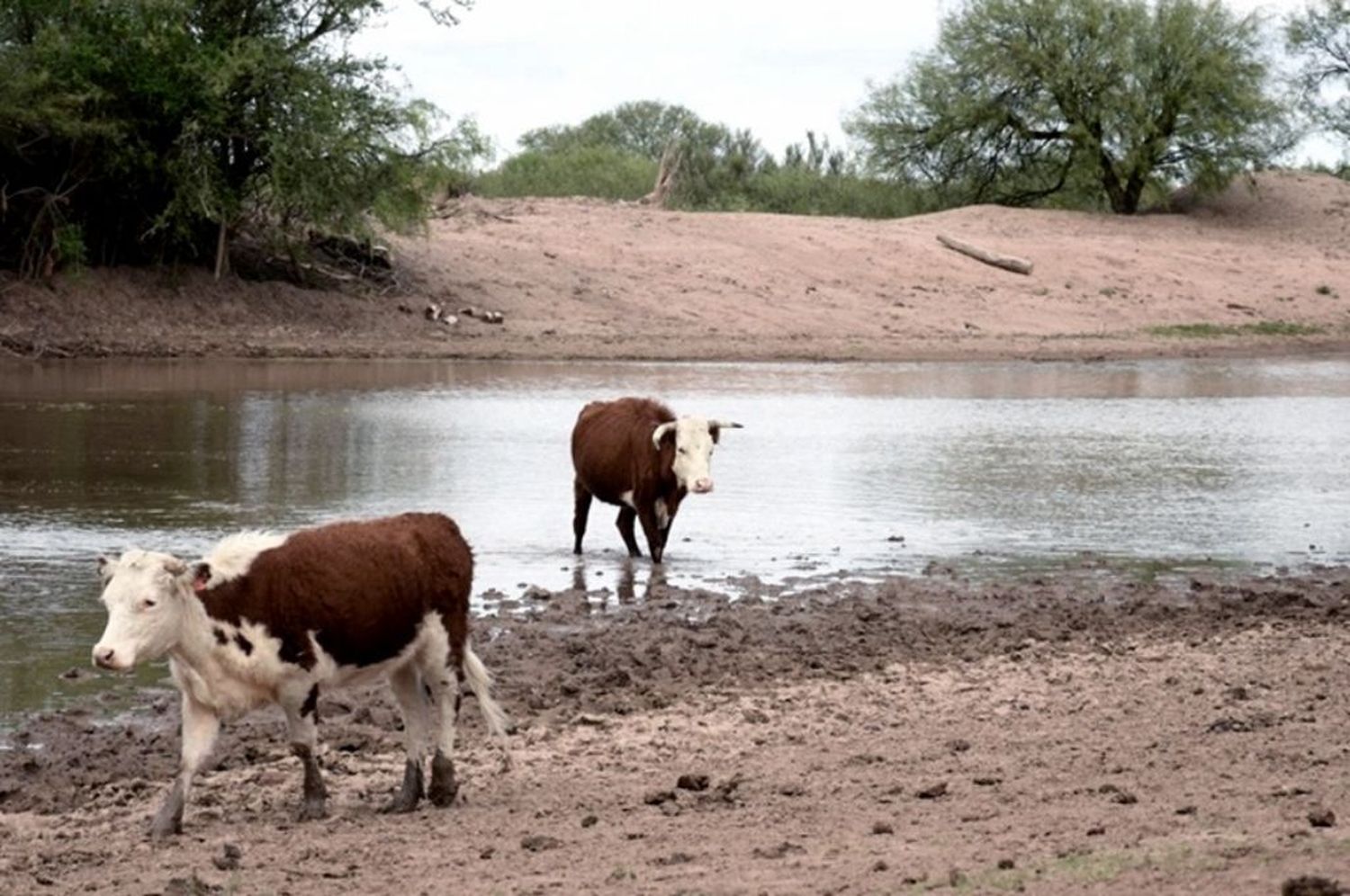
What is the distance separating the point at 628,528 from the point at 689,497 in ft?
10.7

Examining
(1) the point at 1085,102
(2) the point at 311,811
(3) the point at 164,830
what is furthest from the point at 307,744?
(1) the point at 1085,102

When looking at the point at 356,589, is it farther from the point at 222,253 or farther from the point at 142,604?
the point at 222,253

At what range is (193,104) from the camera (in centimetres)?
3591

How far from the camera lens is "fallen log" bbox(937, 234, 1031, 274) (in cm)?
4747

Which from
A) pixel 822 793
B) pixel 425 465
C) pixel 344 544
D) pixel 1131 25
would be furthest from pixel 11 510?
pixel 1131 25

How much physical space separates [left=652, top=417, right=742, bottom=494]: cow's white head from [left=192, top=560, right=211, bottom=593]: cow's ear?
25.9 ft

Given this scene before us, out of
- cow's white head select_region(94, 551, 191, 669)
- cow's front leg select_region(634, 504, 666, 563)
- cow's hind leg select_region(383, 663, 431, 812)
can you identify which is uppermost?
cow's white head select_region(94, 551, 191, 669)

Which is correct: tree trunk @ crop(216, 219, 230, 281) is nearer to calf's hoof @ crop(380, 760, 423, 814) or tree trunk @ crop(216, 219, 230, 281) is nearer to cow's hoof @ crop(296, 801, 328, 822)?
calf's hoof @ crop(380, 760, 423, 814)

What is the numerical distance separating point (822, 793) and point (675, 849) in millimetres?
1150

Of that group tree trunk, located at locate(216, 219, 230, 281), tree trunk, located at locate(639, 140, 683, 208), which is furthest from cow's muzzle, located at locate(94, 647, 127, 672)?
tree trunk, located at locate(639, 140, 683, 208)

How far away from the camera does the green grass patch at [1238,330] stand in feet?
145

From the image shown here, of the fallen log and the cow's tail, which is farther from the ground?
the fallen log

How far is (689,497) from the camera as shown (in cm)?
2025

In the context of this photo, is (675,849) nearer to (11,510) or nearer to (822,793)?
(822,793)
